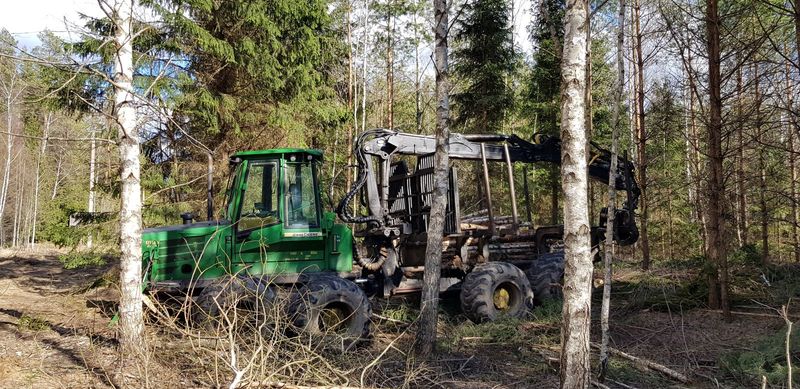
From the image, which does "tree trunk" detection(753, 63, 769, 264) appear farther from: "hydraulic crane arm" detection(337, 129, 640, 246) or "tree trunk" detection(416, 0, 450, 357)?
"tree trunk" detection(416, 0, 450, 357)

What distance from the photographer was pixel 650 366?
5711 mm

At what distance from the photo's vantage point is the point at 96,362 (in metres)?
5.32

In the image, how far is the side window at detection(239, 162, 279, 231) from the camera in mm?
7344

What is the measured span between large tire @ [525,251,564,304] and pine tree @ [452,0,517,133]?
1039 centimetres

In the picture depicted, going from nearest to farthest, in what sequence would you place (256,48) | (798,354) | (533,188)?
(798,354) < (256,48) < (533,188)

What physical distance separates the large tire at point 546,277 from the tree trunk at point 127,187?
583 centimetres

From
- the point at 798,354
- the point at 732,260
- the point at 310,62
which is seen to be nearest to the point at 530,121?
the point at 310,62

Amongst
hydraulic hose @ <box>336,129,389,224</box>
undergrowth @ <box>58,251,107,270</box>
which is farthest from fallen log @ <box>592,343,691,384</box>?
undergrowth @ <box>58,251,107,270</box>

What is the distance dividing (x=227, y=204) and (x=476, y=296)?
3.85 meters

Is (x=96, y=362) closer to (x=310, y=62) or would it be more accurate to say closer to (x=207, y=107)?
(x=207, y=107)

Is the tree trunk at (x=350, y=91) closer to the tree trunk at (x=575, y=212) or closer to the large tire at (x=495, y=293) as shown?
the large tire at (x=495, y=293)

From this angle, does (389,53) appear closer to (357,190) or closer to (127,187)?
(357,190)

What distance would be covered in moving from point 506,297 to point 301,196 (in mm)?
3514

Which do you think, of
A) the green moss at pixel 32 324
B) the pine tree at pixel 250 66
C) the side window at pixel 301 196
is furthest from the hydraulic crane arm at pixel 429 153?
the pine tree at pixel 250 66
